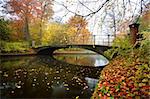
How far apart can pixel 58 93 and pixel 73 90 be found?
1.27 feet

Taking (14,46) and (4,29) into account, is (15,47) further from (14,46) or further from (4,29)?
(4,29)

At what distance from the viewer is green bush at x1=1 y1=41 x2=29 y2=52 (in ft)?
48.9

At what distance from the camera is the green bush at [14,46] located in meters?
14.9

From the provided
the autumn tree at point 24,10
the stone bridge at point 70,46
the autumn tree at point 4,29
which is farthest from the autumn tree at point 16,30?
the stone bridge at point 70,46

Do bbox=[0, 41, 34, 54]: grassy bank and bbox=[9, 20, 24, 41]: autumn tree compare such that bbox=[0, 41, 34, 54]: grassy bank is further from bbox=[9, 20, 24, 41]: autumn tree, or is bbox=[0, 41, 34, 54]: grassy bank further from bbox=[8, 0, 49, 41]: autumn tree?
bbox=[8, 0, 49, 41]: autumn tree

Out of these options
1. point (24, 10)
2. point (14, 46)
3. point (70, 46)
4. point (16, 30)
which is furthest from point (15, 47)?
point (70, 46)

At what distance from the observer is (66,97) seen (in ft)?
16.2

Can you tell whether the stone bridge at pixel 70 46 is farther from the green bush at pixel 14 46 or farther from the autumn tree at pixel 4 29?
the autumn tree at pixel 4 29

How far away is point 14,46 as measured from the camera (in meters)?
15.5

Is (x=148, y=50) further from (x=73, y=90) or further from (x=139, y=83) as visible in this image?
(x=73, y=90)

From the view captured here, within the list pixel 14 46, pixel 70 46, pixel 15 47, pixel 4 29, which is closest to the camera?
pixel 70 46

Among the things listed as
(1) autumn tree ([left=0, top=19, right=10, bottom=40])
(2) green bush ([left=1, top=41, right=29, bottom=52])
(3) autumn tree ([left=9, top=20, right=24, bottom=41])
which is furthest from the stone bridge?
(1) autumn tree ([left=0, top=19, right=10, bottom=40])

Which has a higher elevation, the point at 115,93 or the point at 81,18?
the point at 81,18

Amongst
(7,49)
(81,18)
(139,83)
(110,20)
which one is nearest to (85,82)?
(110,20)
